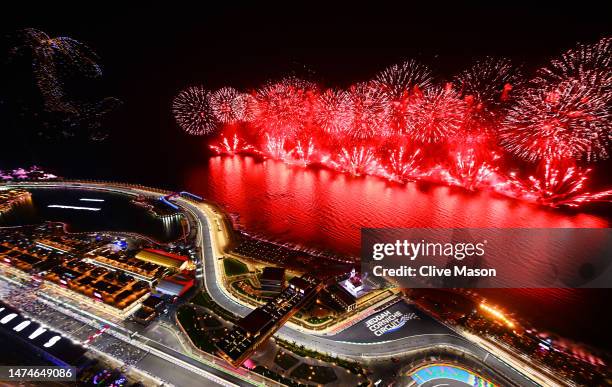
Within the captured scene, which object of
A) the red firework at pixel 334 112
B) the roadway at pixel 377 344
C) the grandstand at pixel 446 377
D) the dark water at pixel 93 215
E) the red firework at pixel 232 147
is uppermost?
the red firework at pixel 334 112

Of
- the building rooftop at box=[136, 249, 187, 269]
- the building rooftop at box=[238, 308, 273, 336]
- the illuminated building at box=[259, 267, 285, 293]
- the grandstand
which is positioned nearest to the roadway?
the grandstand

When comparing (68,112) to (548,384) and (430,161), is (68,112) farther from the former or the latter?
(548,384)

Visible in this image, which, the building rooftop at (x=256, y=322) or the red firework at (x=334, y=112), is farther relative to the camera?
the red firework at (x=334, y=112)

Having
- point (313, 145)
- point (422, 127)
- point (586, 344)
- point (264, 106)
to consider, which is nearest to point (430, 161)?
point (422, 127)

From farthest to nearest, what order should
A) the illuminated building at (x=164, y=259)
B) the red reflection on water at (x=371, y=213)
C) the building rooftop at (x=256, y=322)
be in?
the illuminated building at (x=164, y=259)
the red reflection on water at (x=371, y=213)
the building rooftop at (x=256, y=322)

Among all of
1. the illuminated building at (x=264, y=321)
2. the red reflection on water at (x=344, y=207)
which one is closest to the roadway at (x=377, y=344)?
the illuminated building at (x=264, y=321)

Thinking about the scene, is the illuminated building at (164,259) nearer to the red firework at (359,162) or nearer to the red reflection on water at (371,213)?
the red reflection on water at (371,213)

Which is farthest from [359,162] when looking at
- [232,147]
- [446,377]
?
[446,377]
